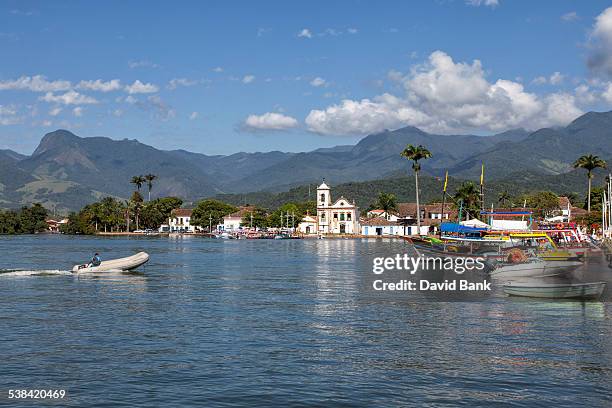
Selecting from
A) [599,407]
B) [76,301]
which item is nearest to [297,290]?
[76,301]

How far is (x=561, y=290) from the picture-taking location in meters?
43.2

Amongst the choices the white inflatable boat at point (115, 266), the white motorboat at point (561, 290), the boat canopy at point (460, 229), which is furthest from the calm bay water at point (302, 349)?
the boat canopy at point (460, 229)

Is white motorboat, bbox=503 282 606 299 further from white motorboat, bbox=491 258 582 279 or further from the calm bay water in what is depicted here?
white motorboat, bbox=491 258 582 279

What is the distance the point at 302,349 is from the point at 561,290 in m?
21.5

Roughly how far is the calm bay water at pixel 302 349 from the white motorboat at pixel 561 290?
45.0 inches

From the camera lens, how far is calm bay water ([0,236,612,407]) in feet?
73.9

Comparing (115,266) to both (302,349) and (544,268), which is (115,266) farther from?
(302,349)

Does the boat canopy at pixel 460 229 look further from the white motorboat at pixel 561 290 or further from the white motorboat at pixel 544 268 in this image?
the white motorboat at pixel 561 290

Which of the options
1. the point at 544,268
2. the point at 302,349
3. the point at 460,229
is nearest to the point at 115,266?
the point at 544,268

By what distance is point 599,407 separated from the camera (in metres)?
21.1

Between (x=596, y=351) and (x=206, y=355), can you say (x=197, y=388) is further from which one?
(x=596, y=351)

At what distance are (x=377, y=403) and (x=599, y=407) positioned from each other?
22.1ft

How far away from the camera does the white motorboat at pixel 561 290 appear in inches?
1684

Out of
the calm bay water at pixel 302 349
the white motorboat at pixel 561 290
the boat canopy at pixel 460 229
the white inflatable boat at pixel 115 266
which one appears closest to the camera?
the calm bay water at pixel 302 349
